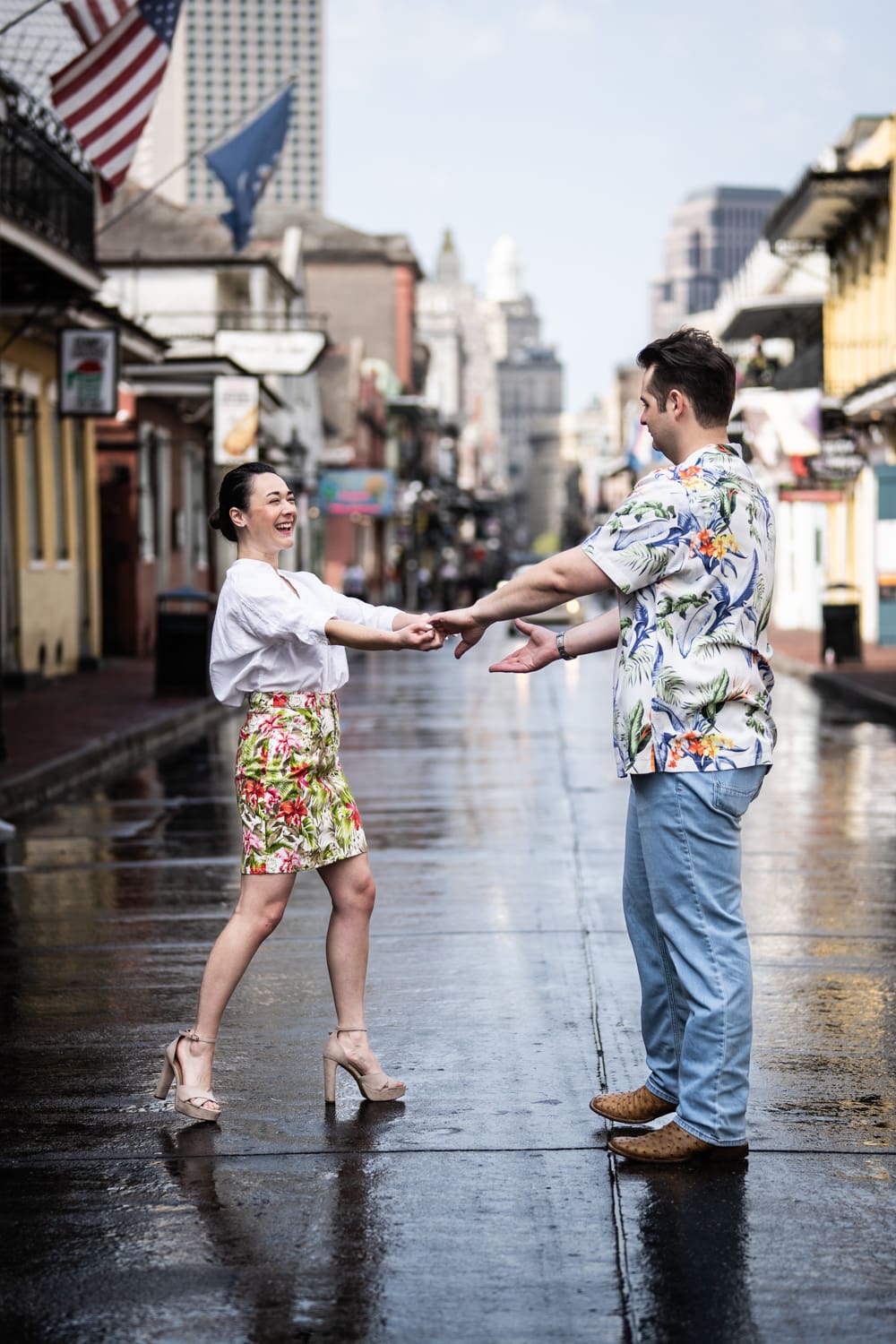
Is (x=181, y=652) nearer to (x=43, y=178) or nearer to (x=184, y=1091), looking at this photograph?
(x=43, y=178)

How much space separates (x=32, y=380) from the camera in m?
24.7

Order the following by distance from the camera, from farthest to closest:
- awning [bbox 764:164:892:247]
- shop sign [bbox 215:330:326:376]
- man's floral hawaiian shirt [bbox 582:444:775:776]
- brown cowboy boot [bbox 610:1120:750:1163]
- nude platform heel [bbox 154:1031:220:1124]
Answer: shop sign [bbox 215:330:326:376], awning [bbox 764:164:892:247], nude platform heel [bbox 154:1031:220:1124], brown cowboy boot [bbox 610:1120:750:1163], man's floral hawaiian shirt [bbox 582:444:775:776]

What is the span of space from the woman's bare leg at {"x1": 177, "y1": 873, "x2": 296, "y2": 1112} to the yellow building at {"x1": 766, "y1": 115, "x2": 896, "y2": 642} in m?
26.0

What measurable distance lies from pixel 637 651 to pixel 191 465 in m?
34.3

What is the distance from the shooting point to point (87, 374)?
23.3m

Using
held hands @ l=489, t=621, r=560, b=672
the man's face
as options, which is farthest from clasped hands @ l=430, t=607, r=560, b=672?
the man's face

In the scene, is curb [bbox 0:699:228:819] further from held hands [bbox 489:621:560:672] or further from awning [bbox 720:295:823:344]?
awning [bbox 720:295:823:344]

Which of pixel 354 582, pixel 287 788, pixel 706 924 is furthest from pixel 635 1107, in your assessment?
pixel 354 582

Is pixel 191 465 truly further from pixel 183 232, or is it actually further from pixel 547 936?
pixel 547 936

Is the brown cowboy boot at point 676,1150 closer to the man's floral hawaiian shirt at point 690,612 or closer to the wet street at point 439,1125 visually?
the wet street at point 439,1125

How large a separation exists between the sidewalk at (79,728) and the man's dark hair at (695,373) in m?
8.17

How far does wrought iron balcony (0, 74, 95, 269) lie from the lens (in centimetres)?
1916

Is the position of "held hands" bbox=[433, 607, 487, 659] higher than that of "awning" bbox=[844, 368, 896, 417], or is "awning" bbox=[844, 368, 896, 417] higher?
"awning" bbox=[844, 368, 896, 417]

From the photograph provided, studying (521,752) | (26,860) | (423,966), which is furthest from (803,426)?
(423,966)
